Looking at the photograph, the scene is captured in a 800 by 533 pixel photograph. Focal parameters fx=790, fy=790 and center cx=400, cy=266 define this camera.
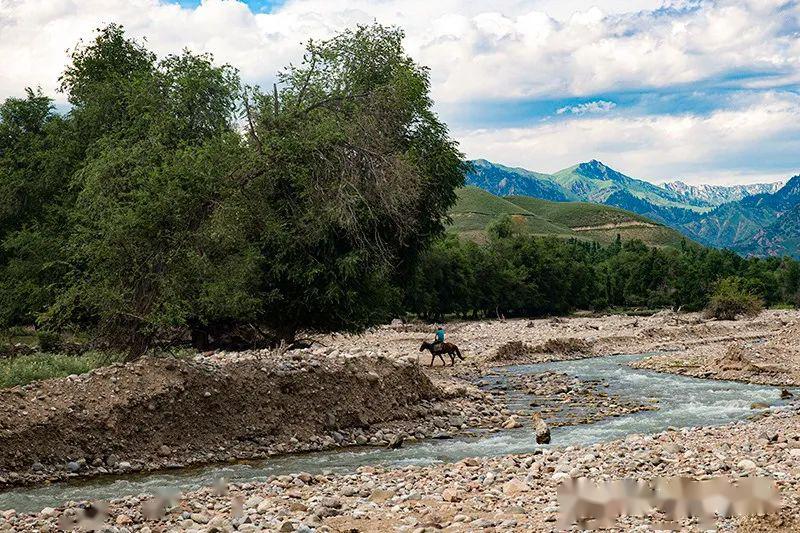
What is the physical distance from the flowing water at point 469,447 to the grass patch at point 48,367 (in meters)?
6.37

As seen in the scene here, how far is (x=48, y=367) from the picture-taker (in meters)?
23.4

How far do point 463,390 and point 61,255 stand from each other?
52.9 feet

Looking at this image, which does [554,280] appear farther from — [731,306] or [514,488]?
[514,488]

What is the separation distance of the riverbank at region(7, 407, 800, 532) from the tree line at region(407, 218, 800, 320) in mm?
53823

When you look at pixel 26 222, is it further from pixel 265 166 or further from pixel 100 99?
pixel 265 166

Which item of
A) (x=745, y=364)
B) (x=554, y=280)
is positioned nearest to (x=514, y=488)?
(x=745, y=364)

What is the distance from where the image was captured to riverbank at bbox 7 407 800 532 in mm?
10742

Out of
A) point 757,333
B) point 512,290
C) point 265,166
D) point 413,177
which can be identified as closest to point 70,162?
point 265,166

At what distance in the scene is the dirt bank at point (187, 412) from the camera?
17.3 metres

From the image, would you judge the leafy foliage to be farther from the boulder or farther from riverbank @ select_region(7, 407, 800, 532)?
riverbank @ select_region(7, 407, 800, 532)

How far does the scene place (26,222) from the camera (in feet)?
115

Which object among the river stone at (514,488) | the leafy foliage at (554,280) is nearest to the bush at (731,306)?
the leafy foliage at (554,280)

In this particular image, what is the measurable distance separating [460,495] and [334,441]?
351 inches

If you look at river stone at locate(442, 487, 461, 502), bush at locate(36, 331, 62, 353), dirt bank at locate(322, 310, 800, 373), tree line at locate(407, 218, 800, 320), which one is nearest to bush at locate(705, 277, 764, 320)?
tree line at locate(407, 218, 800, 320)
